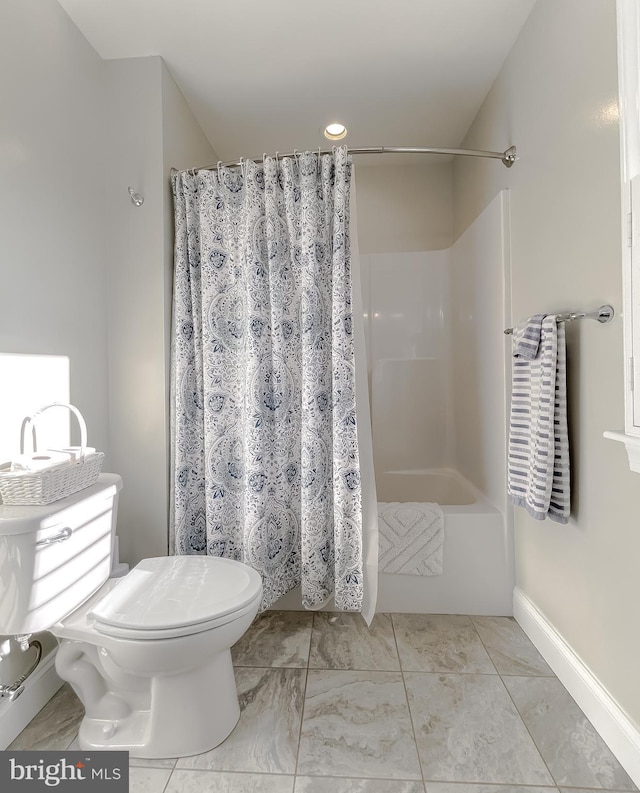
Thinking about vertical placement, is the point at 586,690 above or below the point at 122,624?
below

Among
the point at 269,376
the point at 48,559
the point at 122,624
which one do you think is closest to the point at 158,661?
the point at 122,624

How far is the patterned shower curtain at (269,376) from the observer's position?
1.91m

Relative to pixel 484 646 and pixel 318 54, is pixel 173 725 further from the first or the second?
pixel 318 54

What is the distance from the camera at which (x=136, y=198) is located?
78.8 inches

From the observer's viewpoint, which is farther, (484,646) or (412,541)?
(412,541)

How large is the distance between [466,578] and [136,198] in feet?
7.08

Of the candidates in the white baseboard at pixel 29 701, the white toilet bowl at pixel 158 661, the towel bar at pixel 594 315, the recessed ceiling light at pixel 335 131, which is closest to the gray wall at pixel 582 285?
the towel bar at pixel 594 315

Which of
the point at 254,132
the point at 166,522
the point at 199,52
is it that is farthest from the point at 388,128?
the point at 166,522

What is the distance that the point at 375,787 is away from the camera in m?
1.25

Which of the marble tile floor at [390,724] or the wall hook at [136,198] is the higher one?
the wall hook at [136,198]

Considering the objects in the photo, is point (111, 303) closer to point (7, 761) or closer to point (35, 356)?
point (35, 356)

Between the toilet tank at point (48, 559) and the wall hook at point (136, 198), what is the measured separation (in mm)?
1215

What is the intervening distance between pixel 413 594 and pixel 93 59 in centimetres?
264

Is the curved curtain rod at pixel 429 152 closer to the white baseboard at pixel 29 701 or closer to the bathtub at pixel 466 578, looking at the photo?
the bathtub at pixel 466 578
